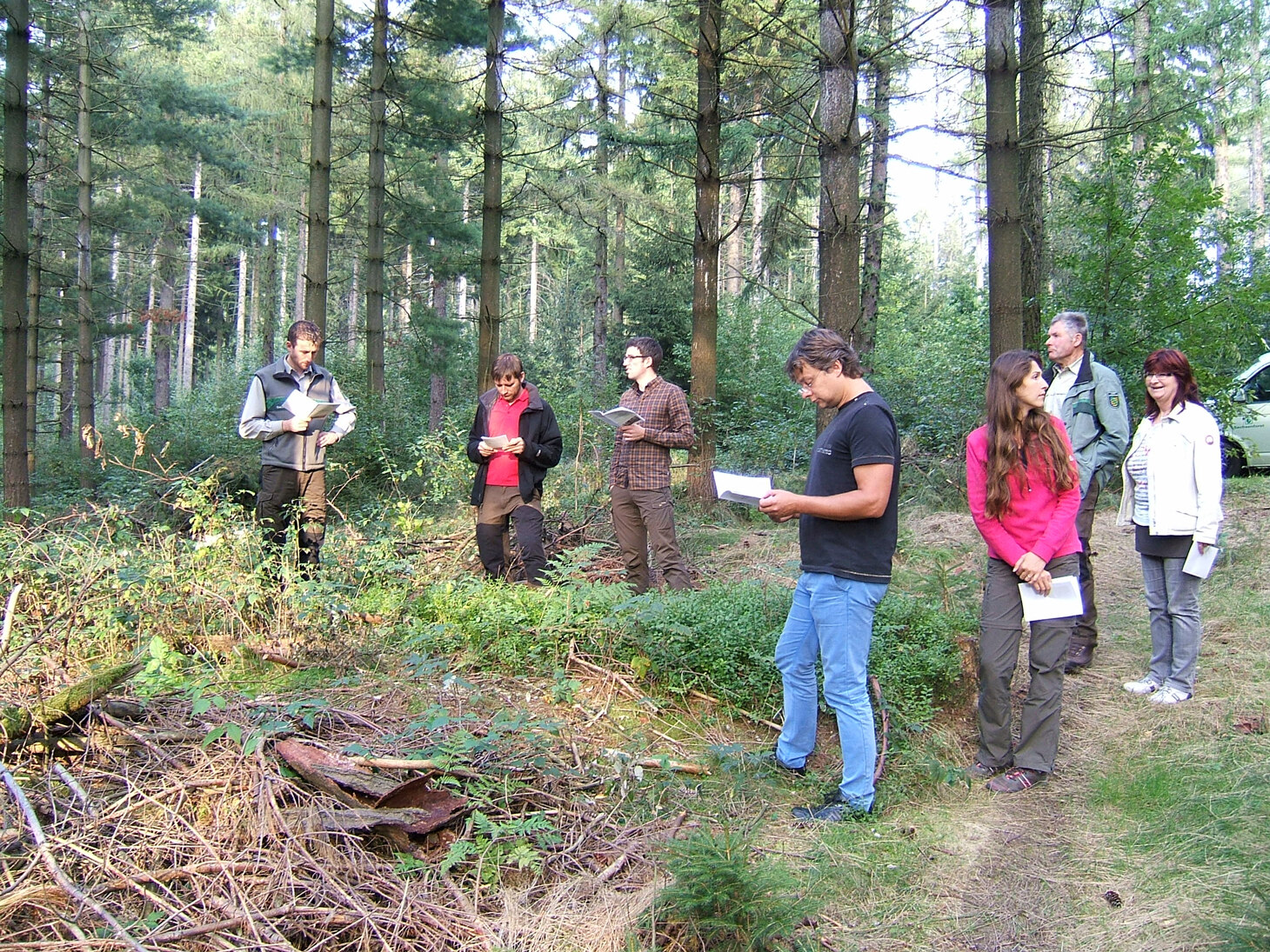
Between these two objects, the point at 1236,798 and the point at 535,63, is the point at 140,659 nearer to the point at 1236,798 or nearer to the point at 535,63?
the point at 1236,798

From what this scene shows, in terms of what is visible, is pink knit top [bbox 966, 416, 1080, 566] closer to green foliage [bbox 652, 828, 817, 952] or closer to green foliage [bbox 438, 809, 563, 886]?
green foliage [bbox 652, 828, 817, 952]

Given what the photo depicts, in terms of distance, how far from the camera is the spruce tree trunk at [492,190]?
40.4 feet

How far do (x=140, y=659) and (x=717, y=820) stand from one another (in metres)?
2.87

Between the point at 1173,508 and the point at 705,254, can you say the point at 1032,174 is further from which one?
the point at 1173,508

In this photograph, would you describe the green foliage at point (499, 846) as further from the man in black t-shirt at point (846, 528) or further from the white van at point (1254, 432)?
the white van at point (1254, 432)

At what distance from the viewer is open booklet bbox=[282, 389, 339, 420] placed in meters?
6.55

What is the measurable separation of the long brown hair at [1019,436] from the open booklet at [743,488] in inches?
45.2

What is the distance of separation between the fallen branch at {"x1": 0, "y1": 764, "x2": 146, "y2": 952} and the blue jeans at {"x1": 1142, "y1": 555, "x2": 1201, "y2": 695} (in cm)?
527

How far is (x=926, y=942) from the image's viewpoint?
3.04 metres

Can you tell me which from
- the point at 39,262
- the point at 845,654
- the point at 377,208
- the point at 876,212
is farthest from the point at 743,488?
the point at 39,262

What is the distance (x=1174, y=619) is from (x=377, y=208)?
13.8 metres

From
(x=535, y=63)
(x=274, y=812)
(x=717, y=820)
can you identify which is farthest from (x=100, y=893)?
(x=535, y=63)

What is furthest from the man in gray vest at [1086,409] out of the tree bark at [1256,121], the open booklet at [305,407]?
the tree bark at [1256,121]

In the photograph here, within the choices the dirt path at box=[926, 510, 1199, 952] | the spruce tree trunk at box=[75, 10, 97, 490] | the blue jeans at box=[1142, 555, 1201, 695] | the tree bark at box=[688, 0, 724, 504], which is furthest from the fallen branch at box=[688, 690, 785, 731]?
the spruce tree trunk at box=[75, 10, 97, 490]
